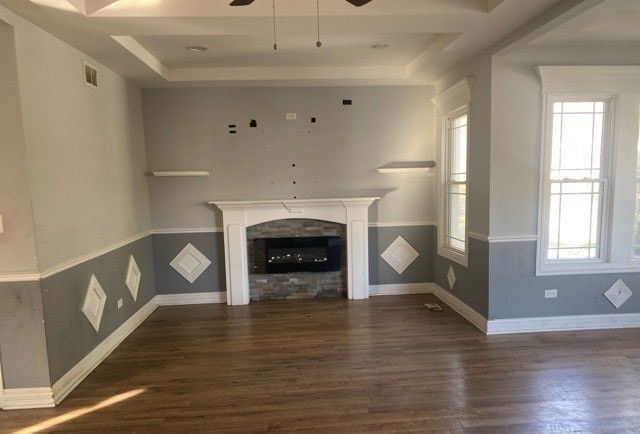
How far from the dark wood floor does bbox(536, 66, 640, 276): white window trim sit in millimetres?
636

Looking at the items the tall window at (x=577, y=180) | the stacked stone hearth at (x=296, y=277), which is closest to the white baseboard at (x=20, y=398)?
the stacked stone hearth at (x=296, y=277)

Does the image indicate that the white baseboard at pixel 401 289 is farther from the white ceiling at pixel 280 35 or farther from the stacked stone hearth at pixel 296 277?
the white ceiling at pixel 280 35

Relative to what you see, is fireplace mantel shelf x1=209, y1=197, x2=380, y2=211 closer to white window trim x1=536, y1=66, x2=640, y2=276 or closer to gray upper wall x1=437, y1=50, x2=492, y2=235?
gray upper wall x1=437, y1=50, x2=492, y2=235

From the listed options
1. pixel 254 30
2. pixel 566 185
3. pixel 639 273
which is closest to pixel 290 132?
pixel 254 30

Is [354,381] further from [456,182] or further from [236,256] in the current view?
[456,182]

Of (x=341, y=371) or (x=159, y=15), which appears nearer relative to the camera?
(x=159, y=15)

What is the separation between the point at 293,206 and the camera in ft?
14.8

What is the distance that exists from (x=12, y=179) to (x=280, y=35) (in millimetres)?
2228

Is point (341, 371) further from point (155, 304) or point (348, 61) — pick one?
point (348, 61)

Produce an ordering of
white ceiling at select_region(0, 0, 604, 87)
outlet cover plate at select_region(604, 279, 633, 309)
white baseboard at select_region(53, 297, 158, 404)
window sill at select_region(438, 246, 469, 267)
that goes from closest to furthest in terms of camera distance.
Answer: white ceiling at select_region(0, 0, 604, 87) → white baseboard at select_region(53, 297, 158, 404) → outlet cover plate at select_region(604, 279, 633, 309) → window sill at select_region(438, 246, 469, 267)

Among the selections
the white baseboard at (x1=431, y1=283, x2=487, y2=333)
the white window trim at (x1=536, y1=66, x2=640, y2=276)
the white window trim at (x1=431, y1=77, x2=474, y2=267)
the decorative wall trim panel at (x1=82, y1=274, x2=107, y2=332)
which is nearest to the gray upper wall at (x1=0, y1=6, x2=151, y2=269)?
the decorative wall trim panel at (x1=82, y1=274, x2=107, y2=332)

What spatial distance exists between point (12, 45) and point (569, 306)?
4822 millimetres

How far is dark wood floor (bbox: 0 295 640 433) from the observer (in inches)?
89.5

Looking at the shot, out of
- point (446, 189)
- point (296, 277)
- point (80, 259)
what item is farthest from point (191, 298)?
point (446, 189)
